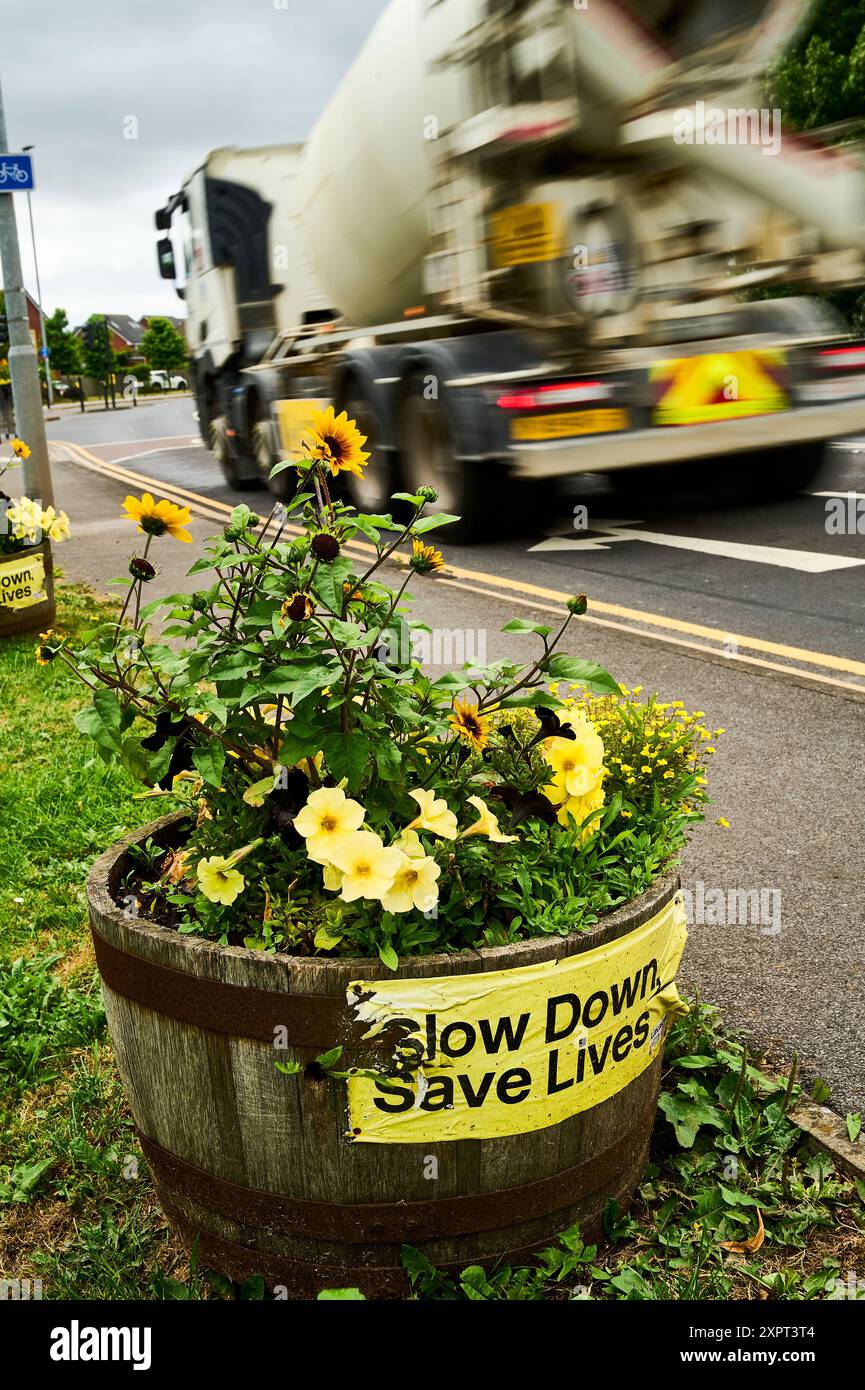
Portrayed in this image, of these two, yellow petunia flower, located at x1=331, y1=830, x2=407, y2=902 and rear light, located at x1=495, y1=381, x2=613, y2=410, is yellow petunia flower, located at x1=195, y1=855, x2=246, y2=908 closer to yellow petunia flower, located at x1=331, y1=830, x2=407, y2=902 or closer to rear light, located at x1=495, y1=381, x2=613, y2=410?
yellow petunia flower, located at x1=331, y1=830, x2=407, y2=902

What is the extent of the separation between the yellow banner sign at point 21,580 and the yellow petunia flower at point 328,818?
4770mm

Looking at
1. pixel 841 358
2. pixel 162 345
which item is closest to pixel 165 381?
pixel 162 345

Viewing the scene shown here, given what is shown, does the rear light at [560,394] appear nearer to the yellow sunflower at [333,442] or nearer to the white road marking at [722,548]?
the white road marking at [722,548]

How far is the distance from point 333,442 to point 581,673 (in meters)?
0.61

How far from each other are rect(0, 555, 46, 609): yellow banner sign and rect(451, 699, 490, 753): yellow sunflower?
464 cm

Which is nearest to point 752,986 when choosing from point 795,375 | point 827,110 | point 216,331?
point 795,375

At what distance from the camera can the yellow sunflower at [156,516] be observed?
78.9 inches

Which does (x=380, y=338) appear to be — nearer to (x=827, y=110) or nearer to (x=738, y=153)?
(x=738, y=153)

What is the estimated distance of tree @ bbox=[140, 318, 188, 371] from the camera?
251 feet

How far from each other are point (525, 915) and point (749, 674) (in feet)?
12.2

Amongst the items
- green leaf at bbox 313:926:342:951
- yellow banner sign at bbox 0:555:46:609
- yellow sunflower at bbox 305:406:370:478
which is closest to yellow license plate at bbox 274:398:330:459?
yellow banner sign at bbox 0:555:46:609

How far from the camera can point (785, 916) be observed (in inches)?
131

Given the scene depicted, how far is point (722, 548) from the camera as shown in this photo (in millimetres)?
8359

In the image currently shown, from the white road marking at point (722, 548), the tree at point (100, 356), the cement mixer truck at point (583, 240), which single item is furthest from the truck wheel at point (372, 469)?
the tree at point (100, 356)
